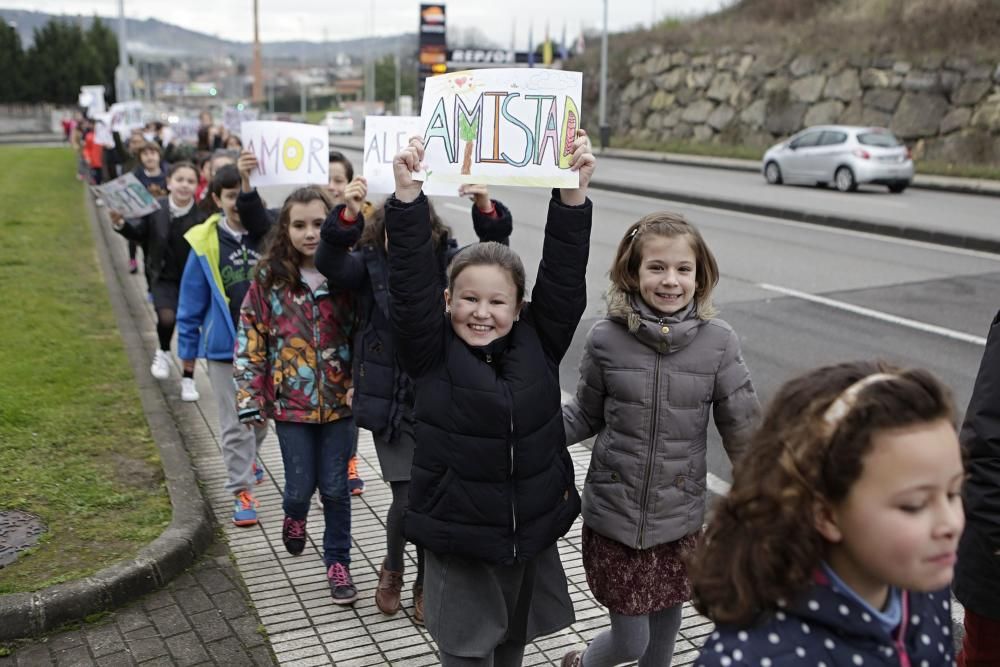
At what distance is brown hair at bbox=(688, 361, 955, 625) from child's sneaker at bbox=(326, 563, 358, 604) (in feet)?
9.54

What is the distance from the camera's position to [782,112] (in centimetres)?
3634

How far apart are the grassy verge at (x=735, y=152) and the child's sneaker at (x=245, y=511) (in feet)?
77.2

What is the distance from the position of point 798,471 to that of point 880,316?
920cm

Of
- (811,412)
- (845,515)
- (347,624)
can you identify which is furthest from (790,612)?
(347,624)

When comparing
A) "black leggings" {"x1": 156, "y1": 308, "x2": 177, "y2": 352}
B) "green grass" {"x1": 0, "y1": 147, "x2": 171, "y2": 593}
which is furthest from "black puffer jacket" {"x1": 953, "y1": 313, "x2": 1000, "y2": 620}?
"black leggings" {"x1": 156, "y1": 308, "x2": 177, "y2": 352}

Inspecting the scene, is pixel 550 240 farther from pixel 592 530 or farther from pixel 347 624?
pixel 347 624

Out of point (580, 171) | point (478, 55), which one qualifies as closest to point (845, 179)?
point (580, 171)

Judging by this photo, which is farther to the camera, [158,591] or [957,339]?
[957,339]

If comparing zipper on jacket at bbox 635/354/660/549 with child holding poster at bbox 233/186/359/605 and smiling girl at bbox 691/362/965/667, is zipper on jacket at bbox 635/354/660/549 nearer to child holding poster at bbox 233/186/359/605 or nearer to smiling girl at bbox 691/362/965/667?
smiling girl at bbox 691/362/965/667

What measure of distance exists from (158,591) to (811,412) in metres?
3.51

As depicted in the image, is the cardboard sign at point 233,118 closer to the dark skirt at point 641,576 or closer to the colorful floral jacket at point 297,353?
the colorful floral jacket at point 297,353

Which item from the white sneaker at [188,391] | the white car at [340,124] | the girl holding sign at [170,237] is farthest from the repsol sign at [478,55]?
the white sneaker at [188,391]

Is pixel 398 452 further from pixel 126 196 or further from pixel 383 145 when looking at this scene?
pixel 126 196

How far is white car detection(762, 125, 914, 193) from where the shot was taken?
916 inches
